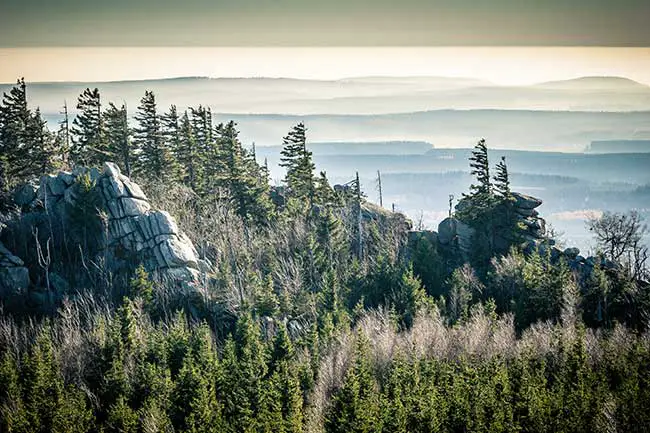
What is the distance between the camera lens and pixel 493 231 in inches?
3265

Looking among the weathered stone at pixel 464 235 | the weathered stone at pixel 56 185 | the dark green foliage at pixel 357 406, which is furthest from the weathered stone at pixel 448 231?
the weathered stone at pixel 56 185

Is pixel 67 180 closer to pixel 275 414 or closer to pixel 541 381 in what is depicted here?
pixel 275 414

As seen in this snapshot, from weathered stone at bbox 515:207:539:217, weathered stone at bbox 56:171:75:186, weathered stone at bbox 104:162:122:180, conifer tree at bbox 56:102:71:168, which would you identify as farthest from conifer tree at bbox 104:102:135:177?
weathered stone at bbox 515:207:539:217

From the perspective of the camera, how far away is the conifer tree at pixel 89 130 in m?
84.9

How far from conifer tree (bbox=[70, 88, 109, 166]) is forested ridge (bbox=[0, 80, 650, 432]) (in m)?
0.25

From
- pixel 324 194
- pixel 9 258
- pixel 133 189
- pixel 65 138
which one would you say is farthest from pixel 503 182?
pixel 65 138

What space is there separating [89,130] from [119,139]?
4.81 m

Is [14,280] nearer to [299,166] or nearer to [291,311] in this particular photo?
[291,311]

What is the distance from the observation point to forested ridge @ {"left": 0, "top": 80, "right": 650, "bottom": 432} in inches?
2110

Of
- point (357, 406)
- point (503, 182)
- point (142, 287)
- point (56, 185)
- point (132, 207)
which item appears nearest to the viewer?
point (357, 406)

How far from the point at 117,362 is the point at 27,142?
3592 centimetres

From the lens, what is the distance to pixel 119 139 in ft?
278

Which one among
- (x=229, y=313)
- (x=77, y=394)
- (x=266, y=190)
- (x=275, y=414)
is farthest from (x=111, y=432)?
(x=266, y=190)

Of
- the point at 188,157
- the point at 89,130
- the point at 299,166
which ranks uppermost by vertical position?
the point at 89,130
